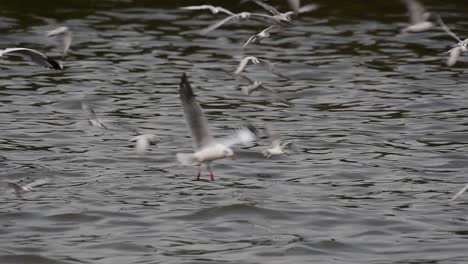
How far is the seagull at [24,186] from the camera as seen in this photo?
14037 mm

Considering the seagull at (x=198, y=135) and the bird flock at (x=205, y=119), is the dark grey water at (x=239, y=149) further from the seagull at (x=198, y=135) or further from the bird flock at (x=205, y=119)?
the seagull at (x=198, y=135)

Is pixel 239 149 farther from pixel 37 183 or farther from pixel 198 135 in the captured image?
pixel 198 135

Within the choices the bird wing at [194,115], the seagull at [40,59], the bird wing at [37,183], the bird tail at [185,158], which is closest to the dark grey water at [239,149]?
the bird wing at [37,183]

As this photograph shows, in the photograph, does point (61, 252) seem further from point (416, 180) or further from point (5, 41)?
point (5, 41)

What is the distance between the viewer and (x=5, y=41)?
23203 mm

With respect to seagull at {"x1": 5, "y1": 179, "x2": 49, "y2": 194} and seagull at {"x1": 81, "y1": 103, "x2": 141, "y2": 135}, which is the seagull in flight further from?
seagull at {"x1": 81, "y1": 103, "x2": 141, "y2": 135}

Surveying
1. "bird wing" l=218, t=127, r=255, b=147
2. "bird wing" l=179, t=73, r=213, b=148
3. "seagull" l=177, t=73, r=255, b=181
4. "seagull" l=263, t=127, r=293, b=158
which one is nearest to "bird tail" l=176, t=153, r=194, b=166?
"seagull" l=177, t=73, r=255, b=181

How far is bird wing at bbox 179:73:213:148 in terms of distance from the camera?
12.2m

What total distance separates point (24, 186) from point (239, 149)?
3.51 m

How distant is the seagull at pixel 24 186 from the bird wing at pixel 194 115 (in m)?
2.42

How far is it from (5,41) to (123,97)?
14.6 feet

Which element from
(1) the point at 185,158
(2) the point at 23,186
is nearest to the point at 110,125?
(2) the point at 23,186

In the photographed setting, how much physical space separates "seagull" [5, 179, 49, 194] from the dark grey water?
0.13 m

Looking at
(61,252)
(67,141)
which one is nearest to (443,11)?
(67,141)
